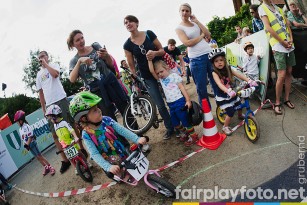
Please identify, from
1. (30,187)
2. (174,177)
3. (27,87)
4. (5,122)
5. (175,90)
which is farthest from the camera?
(27,87)

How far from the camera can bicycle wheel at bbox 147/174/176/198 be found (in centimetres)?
313

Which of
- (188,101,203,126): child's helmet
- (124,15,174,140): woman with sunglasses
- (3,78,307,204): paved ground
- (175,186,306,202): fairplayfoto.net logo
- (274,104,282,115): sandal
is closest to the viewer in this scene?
(175,186,306,202): fairplayfoto.net logo

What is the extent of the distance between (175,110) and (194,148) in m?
0.80

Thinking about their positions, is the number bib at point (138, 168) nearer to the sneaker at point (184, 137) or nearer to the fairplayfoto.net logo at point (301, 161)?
the sneaker at point (184, 137)

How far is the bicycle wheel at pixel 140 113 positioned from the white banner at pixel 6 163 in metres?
5.00

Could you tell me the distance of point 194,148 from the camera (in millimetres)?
4426

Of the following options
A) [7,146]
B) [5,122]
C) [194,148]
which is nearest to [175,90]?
[194,148]

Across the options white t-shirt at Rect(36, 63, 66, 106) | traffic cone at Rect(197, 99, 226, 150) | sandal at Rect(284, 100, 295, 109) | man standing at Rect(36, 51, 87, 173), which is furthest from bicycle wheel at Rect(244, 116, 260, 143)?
white t-shirt at Rect(36, 63, 66, 106)

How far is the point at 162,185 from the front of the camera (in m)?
3.16

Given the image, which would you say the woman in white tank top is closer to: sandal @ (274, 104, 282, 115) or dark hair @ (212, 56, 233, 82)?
dark hair @ (212, 56, 233, 82)

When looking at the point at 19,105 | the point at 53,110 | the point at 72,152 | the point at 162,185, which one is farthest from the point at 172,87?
the point at 19,105

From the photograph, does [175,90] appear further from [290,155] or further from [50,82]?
[50,82]

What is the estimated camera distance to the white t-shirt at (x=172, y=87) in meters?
4.24

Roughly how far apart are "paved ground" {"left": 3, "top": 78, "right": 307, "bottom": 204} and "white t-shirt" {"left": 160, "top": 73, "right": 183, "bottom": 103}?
100 cm
